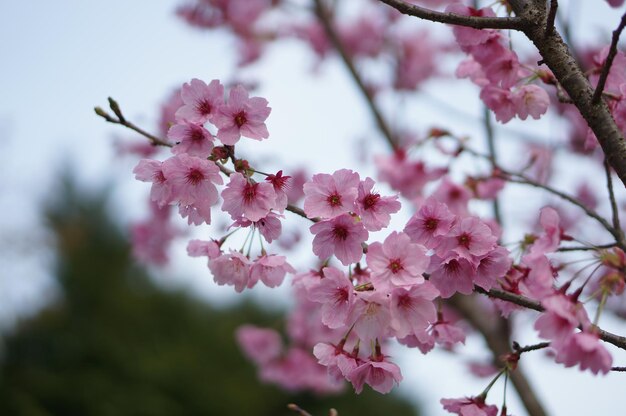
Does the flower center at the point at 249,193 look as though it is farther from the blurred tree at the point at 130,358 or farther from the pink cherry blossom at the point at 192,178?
the blurred tree at the point at 130,358

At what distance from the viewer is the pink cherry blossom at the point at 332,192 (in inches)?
43.5

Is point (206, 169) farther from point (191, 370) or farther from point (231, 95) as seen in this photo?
point (191, 370)

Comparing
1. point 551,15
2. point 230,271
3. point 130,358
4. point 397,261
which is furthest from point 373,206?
point 130,358

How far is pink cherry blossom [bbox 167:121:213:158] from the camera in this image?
1.12 metres

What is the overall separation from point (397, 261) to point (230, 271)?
0.38 m

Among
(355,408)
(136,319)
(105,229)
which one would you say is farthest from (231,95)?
(105,229)

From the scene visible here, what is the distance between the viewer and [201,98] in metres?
1.19

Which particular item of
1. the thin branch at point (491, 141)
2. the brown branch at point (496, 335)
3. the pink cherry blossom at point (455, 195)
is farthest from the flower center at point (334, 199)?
the thin branch at point (491, 141)

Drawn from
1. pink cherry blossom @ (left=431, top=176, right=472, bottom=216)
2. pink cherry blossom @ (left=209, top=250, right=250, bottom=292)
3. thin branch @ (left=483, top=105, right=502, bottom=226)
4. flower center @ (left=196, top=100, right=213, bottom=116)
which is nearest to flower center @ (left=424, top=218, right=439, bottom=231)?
pink cherry blossom @ (left=209, top=250, right=250, bottom=292)

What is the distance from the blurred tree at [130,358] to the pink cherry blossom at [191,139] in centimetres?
661

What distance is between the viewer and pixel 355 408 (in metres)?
8.23

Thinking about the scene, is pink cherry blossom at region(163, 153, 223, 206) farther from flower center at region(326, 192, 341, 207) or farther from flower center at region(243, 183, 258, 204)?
flower center at region(326, 192, 341, 207)

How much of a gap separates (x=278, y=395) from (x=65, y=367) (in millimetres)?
2836

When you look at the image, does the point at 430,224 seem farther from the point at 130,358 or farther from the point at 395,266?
the point at 130,358
